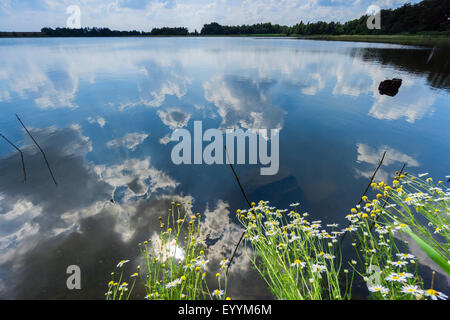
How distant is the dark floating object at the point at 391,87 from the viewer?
60.7ft

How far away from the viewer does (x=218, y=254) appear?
5.21m

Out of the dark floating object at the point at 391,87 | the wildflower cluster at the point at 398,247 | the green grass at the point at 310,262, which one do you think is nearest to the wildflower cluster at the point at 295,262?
the green grass at the point at 310,262

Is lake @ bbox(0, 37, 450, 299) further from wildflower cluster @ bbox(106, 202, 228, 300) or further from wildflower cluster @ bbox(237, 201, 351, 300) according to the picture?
wildflower cluster @ bbox(237, 201, 351, 300)

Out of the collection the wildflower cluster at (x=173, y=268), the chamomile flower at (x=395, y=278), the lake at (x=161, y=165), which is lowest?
the lake at (x=161, y=165)

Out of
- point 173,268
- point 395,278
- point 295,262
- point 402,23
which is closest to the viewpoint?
point 395,278

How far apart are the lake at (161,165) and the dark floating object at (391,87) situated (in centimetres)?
64

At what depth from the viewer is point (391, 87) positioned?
1853 centimetres

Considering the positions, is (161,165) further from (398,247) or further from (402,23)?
(402,23)

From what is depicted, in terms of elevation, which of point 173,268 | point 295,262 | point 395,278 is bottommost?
point 173,268

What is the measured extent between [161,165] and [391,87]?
2178 cm

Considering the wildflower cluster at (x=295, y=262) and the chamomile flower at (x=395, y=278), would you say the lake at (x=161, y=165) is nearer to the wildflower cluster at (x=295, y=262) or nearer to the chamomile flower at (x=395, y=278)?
the wildflower cluster at (x=295, y=262)

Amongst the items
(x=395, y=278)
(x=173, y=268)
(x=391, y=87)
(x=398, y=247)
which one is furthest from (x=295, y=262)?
(x=391, y=87)
